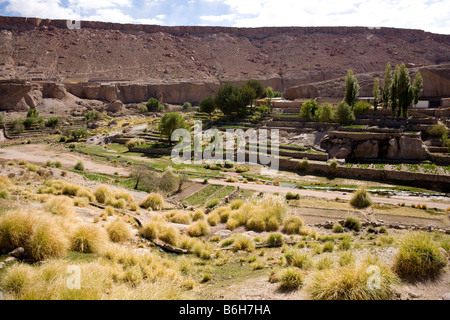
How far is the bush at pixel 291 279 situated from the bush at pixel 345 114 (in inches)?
1420

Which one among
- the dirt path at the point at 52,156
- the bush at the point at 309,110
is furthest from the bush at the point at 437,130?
the dirt path at the point at 52,156

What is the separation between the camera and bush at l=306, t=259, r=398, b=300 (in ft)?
18.1

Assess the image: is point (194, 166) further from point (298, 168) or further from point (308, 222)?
point (308, 222)

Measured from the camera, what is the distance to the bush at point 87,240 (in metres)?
8.38

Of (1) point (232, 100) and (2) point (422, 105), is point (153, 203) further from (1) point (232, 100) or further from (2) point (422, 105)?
(2) point (422, 105)

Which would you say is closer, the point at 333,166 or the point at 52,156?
the point at 333,166

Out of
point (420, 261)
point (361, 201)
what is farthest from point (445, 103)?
point (420, 261)

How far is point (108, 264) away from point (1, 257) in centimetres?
243

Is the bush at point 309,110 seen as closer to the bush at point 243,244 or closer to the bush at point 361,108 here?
the bush at point 361,108

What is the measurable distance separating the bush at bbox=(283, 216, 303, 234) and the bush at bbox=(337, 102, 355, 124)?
29408mm

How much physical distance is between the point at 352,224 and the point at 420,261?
771 centimetres

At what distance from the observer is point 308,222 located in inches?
621

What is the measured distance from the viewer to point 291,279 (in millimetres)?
6848
